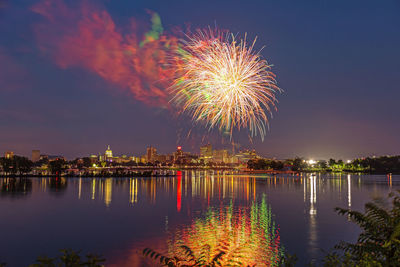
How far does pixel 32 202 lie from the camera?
42688mm

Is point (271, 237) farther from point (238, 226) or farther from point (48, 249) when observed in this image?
point (48, 249)

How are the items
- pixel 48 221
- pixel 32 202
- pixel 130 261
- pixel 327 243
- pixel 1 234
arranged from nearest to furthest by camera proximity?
pixel 130 261, pixel 327 243, pixel 1 234, pixel 48 221, pixel 32 202

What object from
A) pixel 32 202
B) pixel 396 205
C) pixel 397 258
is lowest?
pixel 32 202

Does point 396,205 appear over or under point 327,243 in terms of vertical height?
over

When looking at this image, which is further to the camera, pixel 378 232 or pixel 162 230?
pixel 162 230

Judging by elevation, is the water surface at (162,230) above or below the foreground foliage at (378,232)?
below

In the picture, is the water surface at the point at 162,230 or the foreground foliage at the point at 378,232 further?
the water surface at the point at 162,230

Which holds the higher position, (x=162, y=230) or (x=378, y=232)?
(x=378, y=232)

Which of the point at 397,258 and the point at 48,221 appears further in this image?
the point at 48,221

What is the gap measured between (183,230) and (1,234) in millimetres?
13256

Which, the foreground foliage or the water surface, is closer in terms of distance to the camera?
the foreground foliage

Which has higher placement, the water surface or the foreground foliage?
the foreground foliage

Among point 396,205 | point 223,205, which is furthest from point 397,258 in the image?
point 223,205

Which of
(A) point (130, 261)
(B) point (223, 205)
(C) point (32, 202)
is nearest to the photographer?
(A) point (130, 261)
